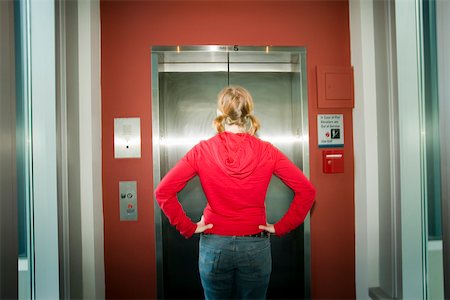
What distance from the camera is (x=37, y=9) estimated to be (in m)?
1.51

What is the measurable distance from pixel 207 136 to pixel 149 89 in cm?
70

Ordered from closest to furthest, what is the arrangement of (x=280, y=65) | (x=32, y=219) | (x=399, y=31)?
1. (x=32, y=219)
2. (x=399, y=31)
3. (x=280, y=65)

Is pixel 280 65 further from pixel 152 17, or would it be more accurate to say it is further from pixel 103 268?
A: pixel 103 268

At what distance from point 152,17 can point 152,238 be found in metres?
2.08

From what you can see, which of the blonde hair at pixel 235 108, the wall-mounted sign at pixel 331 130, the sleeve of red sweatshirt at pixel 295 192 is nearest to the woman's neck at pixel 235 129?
the blonde hair at pixel 235 108

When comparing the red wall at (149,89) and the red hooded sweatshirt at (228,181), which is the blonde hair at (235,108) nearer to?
the red hooded sweatshirt at (228,181)

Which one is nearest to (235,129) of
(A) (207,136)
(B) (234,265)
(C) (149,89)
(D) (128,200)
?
(A) (207,136)

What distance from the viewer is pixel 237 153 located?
1.55 metres

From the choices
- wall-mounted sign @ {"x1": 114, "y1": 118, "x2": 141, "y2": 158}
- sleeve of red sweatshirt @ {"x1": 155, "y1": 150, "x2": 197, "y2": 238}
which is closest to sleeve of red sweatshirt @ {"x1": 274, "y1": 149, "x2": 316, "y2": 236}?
sleeve of red sweatshirt @ {"x1": 155, "y1": 150, "x2": 197, "y2": 238}

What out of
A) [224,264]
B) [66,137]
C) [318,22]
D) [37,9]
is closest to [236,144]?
[224,264]

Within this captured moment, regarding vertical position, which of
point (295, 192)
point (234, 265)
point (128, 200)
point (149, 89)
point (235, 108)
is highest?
point (149, 89)

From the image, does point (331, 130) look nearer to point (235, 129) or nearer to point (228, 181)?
point (235, 129)

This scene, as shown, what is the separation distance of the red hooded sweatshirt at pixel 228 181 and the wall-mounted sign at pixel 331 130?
91cm

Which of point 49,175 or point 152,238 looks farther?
point 152,238
